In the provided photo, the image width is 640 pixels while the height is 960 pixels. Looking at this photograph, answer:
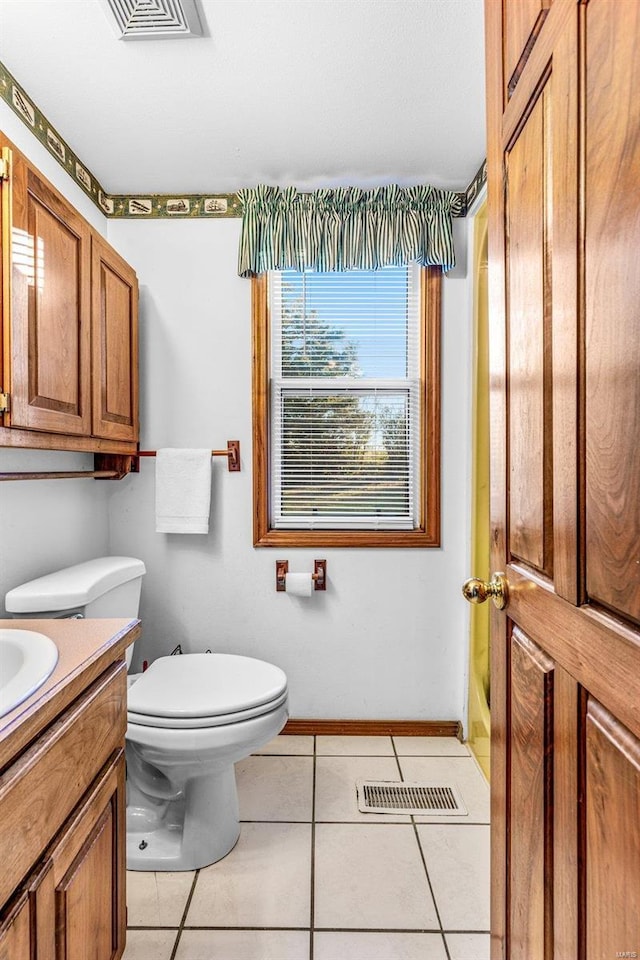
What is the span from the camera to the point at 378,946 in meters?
1.32

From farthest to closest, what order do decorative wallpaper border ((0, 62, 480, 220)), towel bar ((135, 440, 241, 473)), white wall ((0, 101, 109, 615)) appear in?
towel bar ((135, 440, 241, 473)), decorative wallpaper border ((0, 62, 480, 220)), white wall ((0, 101, 109, 615))

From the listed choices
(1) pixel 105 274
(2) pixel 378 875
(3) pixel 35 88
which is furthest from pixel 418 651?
(3) pixel 35 88

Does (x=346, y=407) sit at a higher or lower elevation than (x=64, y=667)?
higher

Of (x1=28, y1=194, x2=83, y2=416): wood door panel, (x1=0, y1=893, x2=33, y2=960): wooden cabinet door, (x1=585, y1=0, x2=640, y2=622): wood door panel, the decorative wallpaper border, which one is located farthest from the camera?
the decorative wallpaper border

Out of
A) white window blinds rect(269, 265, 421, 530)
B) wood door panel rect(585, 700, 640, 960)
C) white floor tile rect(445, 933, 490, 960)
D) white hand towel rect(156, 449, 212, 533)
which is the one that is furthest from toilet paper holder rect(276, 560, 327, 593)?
wood door panel rect(585, 700, 640, 960)

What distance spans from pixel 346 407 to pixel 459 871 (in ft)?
5.32

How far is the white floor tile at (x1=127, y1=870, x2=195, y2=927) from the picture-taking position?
1.41 meters

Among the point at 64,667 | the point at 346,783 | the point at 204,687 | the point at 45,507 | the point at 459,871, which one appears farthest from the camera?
the point at 346,783

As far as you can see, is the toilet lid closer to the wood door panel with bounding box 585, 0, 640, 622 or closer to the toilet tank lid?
the toilet tank lid

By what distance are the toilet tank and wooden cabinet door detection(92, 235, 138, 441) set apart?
0.46m

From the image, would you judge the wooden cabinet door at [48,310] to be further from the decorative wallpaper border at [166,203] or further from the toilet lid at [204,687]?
the toilet lid at [204,687]

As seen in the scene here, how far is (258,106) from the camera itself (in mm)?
1742

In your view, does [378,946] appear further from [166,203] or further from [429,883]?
[166,203]

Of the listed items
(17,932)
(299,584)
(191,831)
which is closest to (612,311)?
(17,932)
